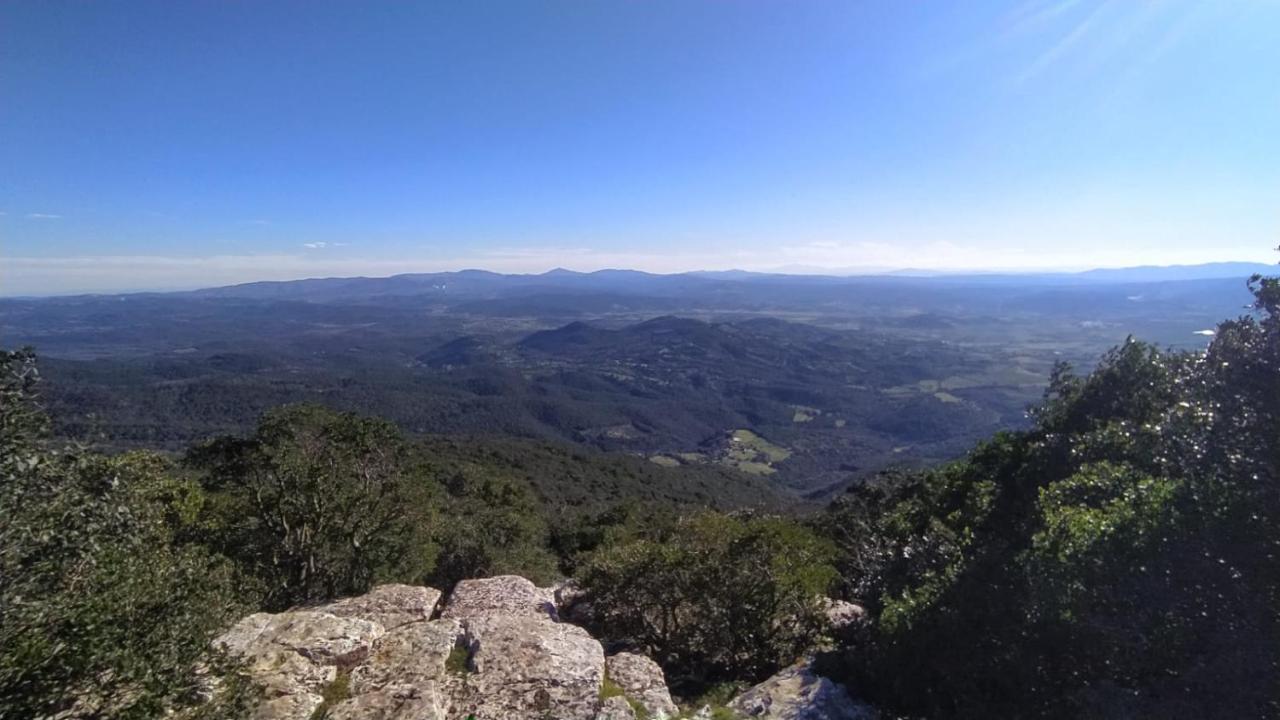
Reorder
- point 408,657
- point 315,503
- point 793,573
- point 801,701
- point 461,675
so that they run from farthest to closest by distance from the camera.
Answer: point 315,503 → point 793,573 → point 408,657 → point 801,701 → point 461,675

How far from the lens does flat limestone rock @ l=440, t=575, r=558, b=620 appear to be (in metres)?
11.4

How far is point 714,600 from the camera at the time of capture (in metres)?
11.2

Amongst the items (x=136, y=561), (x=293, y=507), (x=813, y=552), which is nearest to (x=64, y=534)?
(x=136, y=561)

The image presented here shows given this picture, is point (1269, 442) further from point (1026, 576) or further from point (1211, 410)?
point (1026, 576)

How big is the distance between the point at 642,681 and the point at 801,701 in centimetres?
242

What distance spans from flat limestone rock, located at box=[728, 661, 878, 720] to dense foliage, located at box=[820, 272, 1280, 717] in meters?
0.42

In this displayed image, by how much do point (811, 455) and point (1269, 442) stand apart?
130 metres

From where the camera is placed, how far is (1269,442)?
20.0 ft

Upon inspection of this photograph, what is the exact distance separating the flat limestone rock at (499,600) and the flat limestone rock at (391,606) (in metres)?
0.42

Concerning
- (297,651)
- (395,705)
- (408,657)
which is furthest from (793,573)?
(297,651)

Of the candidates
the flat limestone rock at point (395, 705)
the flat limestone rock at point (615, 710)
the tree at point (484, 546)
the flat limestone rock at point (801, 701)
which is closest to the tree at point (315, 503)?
the tree at point (484, 546)

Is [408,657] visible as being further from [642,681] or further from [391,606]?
[642,681]

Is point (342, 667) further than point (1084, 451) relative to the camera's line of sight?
No

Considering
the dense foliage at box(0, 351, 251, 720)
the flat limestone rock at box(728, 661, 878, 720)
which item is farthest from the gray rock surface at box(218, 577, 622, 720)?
the flat limestone rock at box(728, 661, 878, 720)
